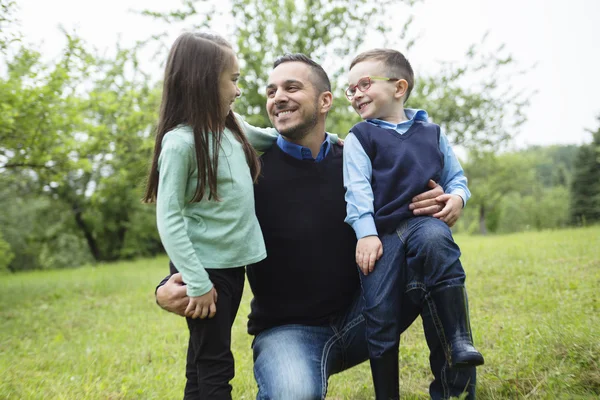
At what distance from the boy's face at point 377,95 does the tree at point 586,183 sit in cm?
3119

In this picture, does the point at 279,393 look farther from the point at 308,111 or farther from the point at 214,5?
the point at 214,5

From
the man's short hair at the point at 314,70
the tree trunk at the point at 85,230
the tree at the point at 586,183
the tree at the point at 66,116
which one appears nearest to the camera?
the man's short hair at the point at 314,70

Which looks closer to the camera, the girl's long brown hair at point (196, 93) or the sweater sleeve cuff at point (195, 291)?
the sweater sleeve cuff at point (195, 291)

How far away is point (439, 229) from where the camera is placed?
2236 millimetres

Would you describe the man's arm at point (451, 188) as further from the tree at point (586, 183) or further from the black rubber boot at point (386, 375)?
the tree at point (586, 183)

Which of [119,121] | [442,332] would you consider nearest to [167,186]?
[442,332]

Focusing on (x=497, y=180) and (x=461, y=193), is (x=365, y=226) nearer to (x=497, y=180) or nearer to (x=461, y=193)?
(x=461, y=193)

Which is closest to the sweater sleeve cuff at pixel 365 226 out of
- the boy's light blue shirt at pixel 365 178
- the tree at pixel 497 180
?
the boy's light blue shirt at pixel 365 178

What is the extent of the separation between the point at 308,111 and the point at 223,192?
0.86 meters

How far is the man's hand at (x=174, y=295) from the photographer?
2156mm

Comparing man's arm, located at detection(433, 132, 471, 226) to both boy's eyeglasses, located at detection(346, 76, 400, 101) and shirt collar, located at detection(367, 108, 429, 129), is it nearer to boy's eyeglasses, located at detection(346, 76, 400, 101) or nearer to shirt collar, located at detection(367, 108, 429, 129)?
shirt collar, located at detection(367, 108, 429, 129)

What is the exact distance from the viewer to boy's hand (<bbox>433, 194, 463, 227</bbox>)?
2.38m

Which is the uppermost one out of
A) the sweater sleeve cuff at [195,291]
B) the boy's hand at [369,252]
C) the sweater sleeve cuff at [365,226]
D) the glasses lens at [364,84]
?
the glasses lens at [364,84]

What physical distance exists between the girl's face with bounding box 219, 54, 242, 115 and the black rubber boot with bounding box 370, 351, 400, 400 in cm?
137
